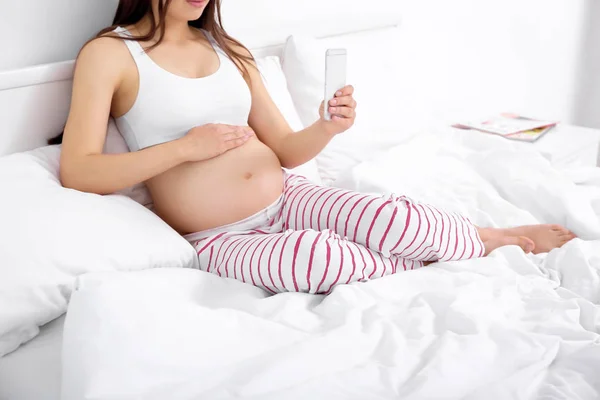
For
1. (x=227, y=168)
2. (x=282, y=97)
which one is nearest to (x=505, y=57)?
(x=282, y=97)

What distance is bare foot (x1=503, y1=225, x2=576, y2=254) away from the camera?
133 centimetres

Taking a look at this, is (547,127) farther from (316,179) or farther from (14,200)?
(14,200)

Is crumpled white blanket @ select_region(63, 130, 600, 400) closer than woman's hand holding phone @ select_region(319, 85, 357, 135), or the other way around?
crumpled white blanket @ select_region(63, 130, 600, 400)

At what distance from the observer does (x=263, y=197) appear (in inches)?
54.6

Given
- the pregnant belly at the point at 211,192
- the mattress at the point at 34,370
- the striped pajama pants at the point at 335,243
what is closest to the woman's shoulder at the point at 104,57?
the pregnant belly at the point at 211,192

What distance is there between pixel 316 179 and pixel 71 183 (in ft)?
2.12

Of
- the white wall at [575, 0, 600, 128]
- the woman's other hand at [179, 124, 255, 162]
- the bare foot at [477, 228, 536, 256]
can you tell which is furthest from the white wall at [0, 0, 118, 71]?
the white wall at [575, 0, 600, 128]

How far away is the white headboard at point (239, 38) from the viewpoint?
127 cm

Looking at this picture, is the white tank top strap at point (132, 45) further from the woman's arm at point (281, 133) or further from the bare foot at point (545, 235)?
the bare foot at point (545, 235)

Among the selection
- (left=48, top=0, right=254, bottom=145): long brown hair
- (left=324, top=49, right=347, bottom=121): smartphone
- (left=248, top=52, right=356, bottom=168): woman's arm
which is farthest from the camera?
(left=248, top=52, right=356, bottom=168): woman's arm

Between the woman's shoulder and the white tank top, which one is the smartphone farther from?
the woman's shoulder

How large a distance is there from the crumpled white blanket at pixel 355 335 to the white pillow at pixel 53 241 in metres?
0.07

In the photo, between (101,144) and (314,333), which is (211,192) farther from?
(314,333)

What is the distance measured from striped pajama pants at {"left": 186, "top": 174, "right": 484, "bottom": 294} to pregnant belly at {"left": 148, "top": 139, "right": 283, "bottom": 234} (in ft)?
0.08
